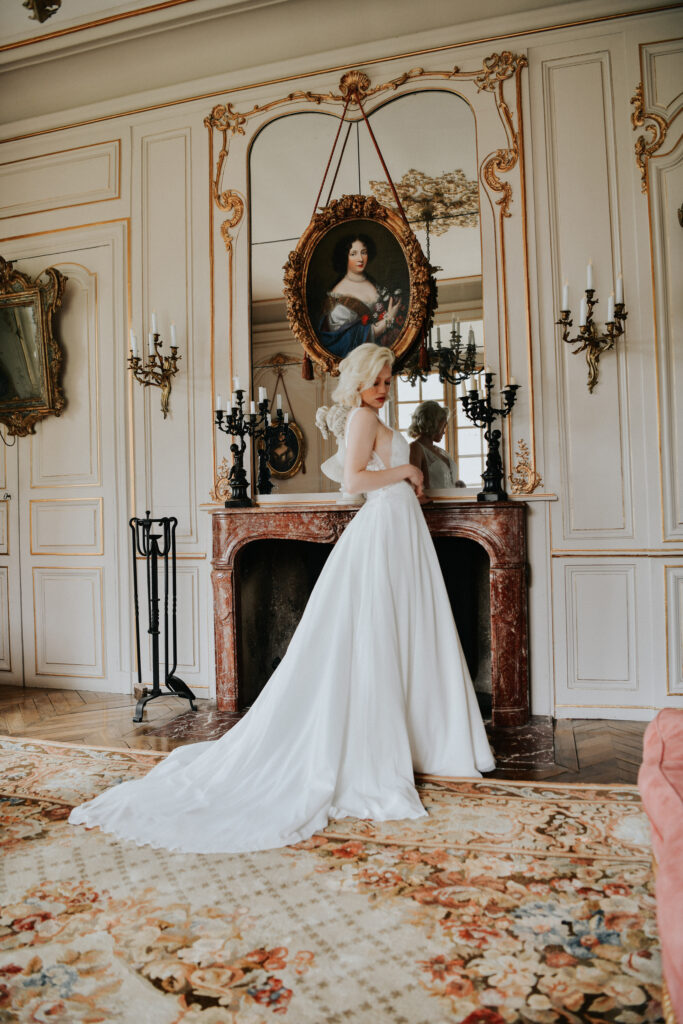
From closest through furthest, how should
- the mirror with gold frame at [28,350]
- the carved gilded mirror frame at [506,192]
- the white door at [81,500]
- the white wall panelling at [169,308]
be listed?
the carved gilded mirror frame at [506,192]
the white wall panelling at [169,308]
the white door at [81,500]
the mirror with gold frame at [28,350]

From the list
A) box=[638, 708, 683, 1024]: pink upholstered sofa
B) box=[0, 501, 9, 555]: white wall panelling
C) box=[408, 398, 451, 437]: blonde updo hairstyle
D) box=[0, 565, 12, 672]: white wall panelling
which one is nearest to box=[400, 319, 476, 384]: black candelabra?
box=[408, 398, 451, 437]: blonde updo hairstyle

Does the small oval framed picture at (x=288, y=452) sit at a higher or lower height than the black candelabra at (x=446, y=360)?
lower

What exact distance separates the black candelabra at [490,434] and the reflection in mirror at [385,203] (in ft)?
0.43

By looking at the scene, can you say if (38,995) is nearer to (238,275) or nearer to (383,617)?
(383,617)

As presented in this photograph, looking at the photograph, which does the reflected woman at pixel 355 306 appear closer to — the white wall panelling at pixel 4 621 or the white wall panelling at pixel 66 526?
the white wall panelling at pixel 66 526

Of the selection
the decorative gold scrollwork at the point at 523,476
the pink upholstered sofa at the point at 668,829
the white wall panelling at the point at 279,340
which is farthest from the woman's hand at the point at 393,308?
the pink upholstered sofa at the point at 668,829

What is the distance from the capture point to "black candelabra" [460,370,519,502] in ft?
12.8

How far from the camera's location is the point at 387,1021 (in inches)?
56.6

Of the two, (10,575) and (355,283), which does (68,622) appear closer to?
(10,575)

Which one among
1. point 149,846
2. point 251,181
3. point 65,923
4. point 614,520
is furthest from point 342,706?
point 251,181

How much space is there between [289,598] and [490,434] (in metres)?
1.75

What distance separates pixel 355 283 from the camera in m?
4.37

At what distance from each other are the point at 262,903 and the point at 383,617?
1.20 metres

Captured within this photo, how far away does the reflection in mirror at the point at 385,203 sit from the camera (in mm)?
4172
